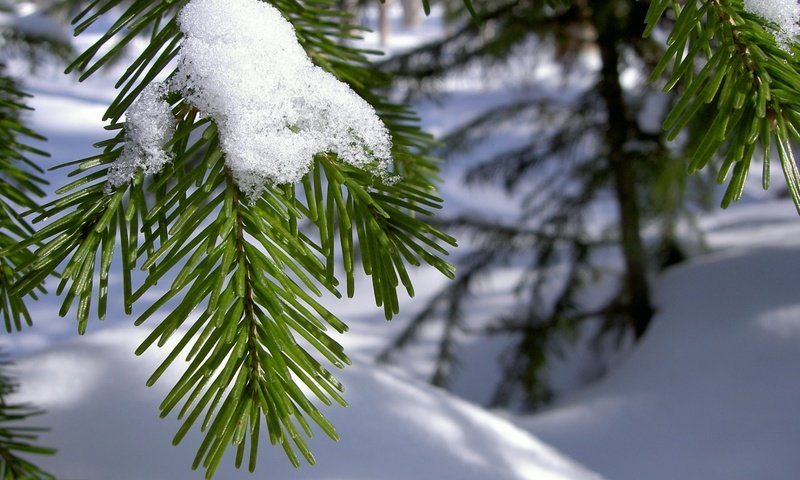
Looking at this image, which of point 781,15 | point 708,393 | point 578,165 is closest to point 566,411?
point 708,393

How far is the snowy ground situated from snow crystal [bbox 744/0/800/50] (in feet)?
2.04

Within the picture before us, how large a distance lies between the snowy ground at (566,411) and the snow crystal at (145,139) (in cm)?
48

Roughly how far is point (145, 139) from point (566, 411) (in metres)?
1.36

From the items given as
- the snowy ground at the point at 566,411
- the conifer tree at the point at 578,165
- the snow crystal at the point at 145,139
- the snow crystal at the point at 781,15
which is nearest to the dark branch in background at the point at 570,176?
the conifer tree at the point at 578,165

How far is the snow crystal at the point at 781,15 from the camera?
1.43 ft

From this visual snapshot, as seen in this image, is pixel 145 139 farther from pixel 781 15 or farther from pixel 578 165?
pixel 578 165

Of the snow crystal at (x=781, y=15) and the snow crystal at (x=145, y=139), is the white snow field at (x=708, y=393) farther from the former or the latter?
the snow crystal at (x=145, y=139)

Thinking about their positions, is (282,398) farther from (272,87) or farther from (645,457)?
(645,457)

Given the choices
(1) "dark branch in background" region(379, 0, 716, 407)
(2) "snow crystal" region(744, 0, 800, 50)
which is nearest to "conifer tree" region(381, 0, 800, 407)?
(1) "dark branch in background" region(379, 0, 716, 407)

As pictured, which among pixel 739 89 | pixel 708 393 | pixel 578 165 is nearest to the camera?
pixel 739 89

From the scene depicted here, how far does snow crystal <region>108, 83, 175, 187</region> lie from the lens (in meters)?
0.44

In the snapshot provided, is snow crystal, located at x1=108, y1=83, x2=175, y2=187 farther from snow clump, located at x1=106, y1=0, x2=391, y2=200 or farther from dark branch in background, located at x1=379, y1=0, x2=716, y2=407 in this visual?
dark branch in background, located at x1=379, y1=0, x2=716, y2=407

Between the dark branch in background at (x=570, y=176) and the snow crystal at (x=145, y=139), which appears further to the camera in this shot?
the dark branch in background at (x=570, y=176)

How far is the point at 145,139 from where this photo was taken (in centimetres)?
44
